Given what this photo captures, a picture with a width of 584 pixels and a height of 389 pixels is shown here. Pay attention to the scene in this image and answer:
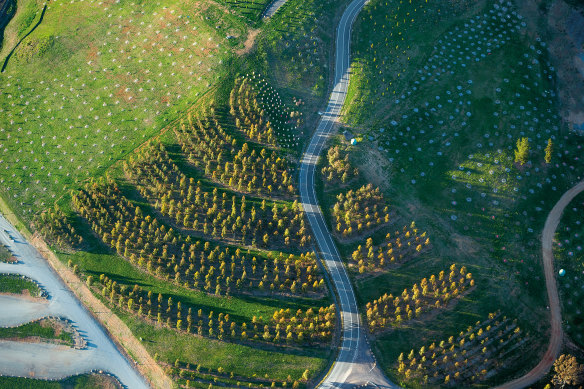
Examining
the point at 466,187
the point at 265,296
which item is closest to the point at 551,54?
the point at 466,187

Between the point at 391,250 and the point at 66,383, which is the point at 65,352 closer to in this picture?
the point at 66,383

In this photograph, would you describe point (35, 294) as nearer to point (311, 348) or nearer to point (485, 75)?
point (311, 348)

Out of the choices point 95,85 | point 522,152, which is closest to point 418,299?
point 522,152

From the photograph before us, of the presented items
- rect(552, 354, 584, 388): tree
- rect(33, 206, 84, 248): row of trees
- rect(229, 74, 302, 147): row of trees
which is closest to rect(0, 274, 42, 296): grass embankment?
rect(33, 206, 84, 248): row of trees

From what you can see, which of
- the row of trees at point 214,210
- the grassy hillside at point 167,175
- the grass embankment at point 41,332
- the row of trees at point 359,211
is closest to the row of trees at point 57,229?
the grassy hillside at point 167,175

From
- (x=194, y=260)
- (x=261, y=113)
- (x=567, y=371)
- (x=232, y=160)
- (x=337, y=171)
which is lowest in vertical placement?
(x=567, y=371)

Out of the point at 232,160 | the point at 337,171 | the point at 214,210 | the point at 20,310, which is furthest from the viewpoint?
the point at 232,160
